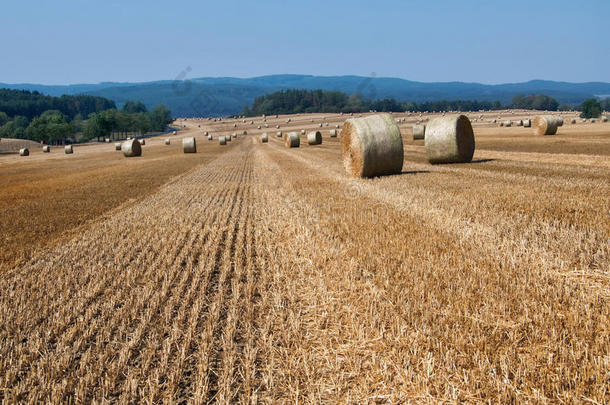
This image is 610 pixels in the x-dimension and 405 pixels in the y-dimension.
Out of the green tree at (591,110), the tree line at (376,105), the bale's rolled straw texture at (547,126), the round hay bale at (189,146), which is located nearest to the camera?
the bale's rolled straw texture at (547,126)

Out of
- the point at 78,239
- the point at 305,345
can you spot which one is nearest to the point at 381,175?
the point at 78,239

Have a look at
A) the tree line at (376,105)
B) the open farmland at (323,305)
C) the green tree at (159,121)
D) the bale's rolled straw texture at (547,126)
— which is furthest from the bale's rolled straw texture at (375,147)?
the tree line at (376,105)

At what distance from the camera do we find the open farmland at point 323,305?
3355mm

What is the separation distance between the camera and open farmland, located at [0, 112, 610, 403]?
3355mm

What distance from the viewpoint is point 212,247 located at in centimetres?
779

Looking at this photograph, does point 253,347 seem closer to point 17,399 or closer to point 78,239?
point 17,399

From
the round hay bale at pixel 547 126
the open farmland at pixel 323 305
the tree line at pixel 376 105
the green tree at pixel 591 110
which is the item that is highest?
the tree line at pixel 376 105

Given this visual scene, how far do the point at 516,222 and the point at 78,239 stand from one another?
8.23 metres

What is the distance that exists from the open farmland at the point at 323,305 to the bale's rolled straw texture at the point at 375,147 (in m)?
5.16

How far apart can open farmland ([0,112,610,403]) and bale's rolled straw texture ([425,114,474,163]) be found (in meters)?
8.96

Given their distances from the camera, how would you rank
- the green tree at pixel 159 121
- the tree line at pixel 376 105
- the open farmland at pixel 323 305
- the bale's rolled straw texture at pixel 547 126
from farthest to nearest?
the tree line at pixel 376 105 → the green tree at pixel 159 121 → the bale's rolled straw texture at pixel 547 126 → the open farmland at pixel 323 305

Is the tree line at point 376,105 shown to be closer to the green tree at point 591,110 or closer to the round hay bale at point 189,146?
the green tree at point 591,110

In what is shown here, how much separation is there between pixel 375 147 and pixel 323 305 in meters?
10.9

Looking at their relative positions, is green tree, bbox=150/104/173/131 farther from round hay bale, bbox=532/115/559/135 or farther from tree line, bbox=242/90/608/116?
round hay bale, bbox=532/115/559/135
